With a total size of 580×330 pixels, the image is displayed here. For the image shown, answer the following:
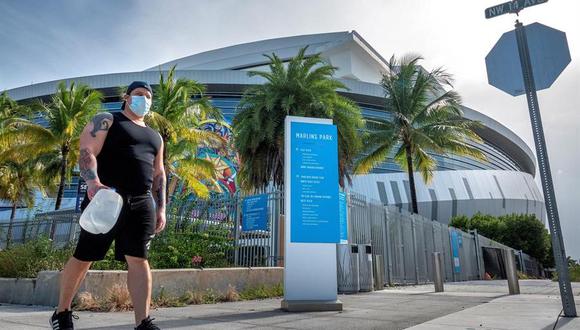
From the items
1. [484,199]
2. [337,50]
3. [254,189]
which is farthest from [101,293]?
[337,50]

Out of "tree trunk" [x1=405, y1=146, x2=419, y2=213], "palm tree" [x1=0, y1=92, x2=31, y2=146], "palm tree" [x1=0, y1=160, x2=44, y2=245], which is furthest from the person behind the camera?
"palm tree" [x1=0, y1=160, x2=44, y2=245]

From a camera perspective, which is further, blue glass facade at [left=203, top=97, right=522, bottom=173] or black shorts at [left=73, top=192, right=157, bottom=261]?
blue glass facade at [left=203, top=97, right=522, bottom=173]

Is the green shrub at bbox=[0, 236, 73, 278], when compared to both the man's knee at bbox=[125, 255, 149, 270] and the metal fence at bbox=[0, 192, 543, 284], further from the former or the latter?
the man's knee at bbox=[125, 255, 149, 270]

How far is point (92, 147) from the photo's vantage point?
9.46 feet

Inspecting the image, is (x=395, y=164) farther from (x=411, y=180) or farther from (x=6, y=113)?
(x=6, y=113)

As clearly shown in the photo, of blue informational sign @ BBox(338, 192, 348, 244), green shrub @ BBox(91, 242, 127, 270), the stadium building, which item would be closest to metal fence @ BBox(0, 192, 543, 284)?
blue informational sign @ BBox(338, 192, 348, 244)

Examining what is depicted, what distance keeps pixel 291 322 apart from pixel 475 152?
2022 cm

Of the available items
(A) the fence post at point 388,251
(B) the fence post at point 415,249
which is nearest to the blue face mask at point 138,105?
(A) the fence post at point 388,251

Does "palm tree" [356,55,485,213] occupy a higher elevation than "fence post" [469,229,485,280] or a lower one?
higher

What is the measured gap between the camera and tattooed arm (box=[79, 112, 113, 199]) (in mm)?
2742

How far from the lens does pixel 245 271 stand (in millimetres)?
8148

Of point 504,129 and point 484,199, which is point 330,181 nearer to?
point 484,199

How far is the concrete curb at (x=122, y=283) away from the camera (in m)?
6.03

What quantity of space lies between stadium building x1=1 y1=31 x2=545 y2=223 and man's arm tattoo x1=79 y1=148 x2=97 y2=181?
107ft
